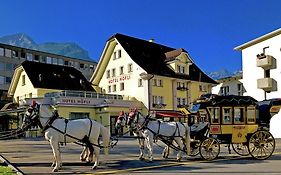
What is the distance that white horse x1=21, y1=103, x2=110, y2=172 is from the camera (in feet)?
42.7

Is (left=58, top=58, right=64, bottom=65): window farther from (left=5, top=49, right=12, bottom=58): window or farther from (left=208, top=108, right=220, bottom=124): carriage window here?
(left=208, top=108, right=220, bottom=124): carriage window

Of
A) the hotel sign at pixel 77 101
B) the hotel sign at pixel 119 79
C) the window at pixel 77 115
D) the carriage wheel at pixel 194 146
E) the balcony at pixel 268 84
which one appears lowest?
the carriage wheel at pixel 194 146

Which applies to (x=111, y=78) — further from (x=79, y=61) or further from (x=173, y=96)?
(x=79, y=61)

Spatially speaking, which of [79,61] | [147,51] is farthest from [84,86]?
[79,61]

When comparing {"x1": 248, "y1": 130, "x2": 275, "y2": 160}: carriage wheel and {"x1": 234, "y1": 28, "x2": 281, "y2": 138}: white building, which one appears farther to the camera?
{"x1": 234, "y1": 28, "x2": 281, "y2": 138}: white building

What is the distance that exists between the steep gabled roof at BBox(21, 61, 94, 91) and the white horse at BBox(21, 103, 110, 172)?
39.8 metres

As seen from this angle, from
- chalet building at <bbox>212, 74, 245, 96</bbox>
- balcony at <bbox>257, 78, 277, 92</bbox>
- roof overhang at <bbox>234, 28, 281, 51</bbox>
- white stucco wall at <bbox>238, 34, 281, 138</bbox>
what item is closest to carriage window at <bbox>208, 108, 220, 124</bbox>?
white stucco wall at <bbox>238, 34, 281, 138</bbox>

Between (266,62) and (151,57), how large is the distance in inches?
654

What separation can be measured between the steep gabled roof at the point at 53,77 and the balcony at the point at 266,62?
998 inches

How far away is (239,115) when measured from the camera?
16.6 m

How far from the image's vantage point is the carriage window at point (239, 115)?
16.5m

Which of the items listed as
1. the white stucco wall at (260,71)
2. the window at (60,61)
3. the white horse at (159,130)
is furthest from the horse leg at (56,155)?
the window at (60,61)

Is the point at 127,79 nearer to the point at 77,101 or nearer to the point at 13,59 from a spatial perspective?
the point at 77,101

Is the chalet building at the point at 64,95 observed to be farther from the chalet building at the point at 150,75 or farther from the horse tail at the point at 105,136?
the horse tail at the point at 105,136
